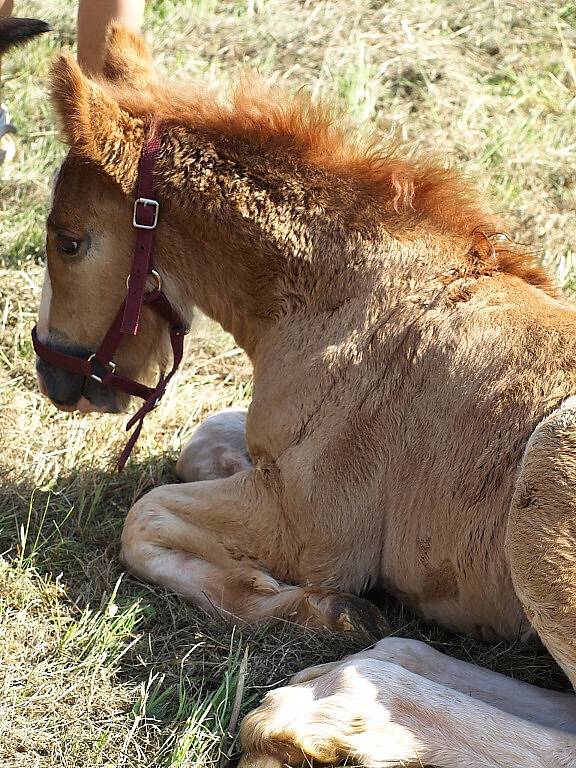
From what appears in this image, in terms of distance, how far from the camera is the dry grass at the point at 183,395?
306 centimetres

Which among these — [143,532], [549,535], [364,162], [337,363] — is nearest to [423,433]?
[337,363]

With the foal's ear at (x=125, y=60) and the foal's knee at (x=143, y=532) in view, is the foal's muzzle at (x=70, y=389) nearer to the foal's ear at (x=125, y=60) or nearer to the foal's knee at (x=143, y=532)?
the foal's knee at (x=143, y=532)

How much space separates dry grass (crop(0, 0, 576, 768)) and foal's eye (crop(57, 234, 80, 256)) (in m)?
0.96

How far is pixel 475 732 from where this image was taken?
281 cm

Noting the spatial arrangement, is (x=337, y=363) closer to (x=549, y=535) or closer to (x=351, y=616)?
(x=351, y=616)

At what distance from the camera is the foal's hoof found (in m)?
3.30

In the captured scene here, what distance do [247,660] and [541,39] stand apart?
5.54m

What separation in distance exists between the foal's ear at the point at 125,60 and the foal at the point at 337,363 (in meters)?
0.02

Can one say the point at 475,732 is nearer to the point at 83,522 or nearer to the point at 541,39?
the point at 83,522

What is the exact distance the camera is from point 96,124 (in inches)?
135

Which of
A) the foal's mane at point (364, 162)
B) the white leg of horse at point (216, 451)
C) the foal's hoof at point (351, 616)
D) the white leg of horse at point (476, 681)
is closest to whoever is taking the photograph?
the white leg of horse at point (476, 681)

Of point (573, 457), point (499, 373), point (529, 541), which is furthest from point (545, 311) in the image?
point (529, 541)

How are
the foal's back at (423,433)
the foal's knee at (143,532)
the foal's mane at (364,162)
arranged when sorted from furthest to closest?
the foal's knee at (143,532) → the foal's mane at (364,162) → the foal's back at (423,433)

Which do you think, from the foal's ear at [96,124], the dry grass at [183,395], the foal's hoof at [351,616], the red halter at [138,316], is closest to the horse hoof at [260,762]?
the dry grass at [183,395]
